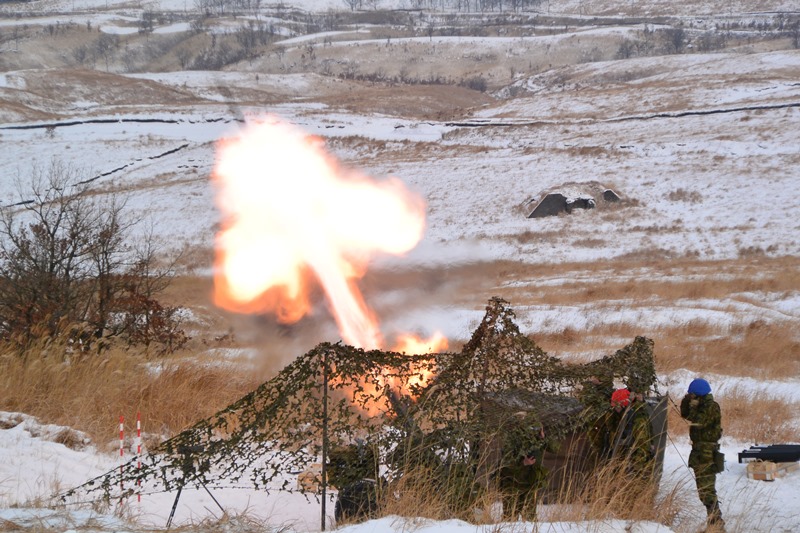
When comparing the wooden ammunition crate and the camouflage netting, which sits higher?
the camouflage netting

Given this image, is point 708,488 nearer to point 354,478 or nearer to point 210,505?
point 354,478

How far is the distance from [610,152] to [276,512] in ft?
143

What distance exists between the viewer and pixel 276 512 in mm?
7973

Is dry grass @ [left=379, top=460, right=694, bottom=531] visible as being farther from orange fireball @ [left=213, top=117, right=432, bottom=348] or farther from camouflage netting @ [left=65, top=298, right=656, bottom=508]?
orange fireball @ [left=213, top=117, right=432, bottom=348]

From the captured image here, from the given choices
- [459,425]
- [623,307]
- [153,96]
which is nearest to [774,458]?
[459,425]

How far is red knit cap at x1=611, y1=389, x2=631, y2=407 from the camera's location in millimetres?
7613

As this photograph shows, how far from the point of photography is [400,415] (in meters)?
6.85

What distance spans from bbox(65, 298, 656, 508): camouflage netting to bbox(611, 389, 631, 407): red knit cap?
40 cm

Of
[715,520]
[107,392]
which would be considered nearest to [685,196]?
[715,520]

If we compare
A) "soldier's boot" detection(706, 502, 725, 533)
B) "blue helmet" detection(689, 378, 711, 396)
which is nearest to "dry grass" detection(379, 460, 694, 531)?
"soldier's boot" detection(706, 502, 725, 533)

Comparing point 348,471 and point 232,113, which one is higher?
point 232,113

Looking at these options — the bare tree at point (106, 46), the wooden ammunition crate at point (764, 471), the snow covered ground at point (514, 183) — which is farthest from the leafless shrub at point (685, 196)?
the bare tree at point (106, 46)

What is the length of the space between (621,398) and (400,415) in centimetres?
258

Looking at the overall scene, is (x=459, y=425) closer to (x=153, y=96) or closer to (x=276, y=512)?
Result: (x=276, y=512)
